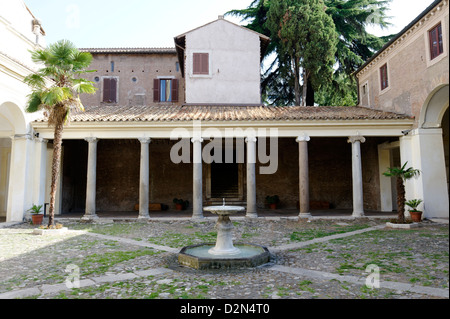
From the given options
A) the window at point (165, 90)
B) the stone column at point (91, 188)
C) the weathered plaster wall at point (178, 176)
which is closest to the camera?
the stone column at point (91, 188)

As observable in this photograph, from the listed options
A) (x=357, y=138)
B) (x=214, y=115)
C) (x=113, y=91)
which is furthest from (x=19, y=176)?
(x=357, y=138)

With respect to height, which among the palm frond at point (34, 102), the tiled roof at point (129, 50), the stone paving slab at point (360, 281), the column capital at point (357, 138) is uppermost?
the tiled roof at point (129, 50)

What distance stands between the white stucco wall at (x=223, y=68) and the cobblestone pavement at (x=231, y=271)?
8125 mm

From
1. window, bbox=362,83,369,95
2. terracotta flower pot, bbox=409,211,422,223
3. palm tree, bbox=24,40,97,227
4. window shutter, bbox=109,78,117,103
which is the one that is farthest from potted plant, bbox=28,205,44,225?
window, bbox=362,83,369,95

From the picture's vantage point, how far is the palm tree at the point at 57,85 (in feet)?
31.0

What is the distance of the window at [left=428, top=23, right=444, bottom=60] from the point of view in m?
9.74

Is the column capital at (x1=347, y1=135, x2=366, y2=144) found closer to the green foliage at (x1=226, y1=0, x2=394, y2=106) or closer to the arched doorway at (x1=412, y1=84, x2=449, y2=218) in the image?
the arched doorway at (x1=412, y1=84, x2=449, y2=218)

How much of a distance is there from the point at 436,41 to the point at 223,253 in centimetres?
961

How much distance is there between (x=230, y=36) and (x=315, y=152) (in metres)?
7.50

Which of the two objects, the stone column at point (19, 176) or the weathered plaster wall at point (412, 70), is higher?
the weathered plaster wall at point (412, 70)

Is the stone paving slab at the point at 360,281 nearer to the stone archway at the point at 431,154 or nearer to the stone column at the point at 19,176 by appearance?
the stone archway at the point at 431,154

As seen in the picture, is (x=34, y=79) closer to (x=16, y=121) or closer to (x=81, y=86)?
Answer: (x=81, y=86)

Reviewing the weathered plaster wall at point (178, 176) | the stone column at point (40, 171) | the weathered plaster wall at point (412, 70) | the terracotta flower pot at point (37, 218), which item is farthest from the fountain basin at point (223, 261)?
the weathered plaster wall at point (178, 176)

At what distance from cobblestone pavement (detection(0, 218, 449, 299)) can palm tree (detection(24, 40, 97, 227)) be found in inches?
129
